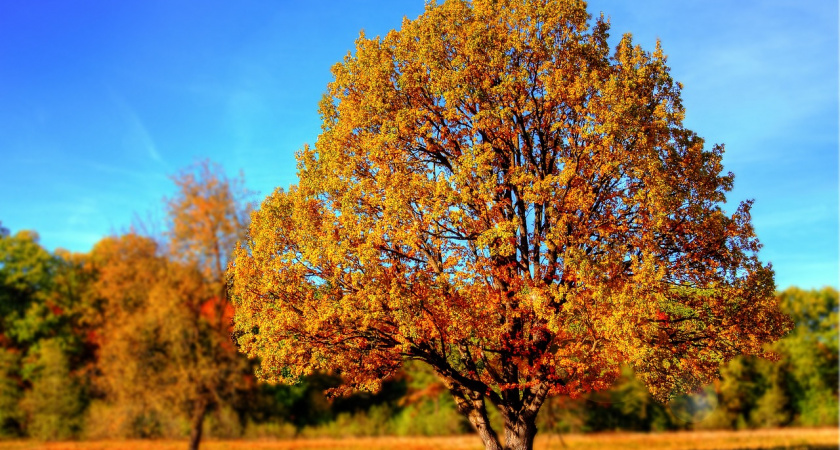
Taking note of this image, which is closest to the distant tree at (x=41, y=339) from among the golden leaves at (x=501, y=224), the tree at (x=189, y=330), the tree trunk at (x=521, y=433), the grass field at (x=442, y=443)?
the grass field at (x=442, y=443)

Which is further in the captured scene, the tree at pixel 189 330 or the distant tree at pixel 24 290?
the distant tree at pixel 24 290

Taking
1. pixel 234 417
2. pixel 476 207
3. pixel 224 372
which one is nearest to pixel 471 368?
pixel 476 207

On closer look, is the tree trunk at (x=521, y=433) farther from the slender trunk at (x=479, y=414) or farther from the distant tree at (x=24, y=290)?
the distant tree at (x=24, y=290)

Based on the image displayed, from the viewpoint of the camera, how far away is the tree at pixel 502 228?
17.2 metres

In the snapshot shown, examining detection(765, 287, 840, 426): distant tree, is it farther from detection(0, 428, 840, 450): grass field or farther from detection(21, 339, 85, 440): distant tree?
detection(21, 339, 85, 440): distant tree

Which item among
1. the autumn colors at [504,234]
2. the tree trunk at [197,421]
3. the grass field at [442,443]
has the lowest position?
the grass field at [442,443]

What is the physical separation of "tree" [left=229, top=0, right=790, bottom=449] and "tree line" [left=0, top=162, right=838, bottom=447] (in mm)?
10432

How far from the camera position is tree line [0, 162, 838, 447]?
37.1 metres

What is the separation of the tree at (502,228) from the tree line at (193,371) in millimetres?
10432

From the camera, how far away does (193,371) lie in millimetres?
36188

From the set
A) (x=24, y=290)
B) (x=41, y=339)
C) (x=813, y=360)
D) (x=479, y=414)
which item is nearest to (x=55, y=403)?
(x=41, y=339)

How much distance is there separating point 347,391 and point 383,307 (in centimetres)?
391

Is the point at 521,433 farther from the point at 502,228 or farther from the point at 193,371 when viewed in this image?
the point at 193,371

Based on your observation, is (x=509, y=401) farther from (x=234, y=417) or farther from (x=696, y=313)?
(x=234, y=417)
